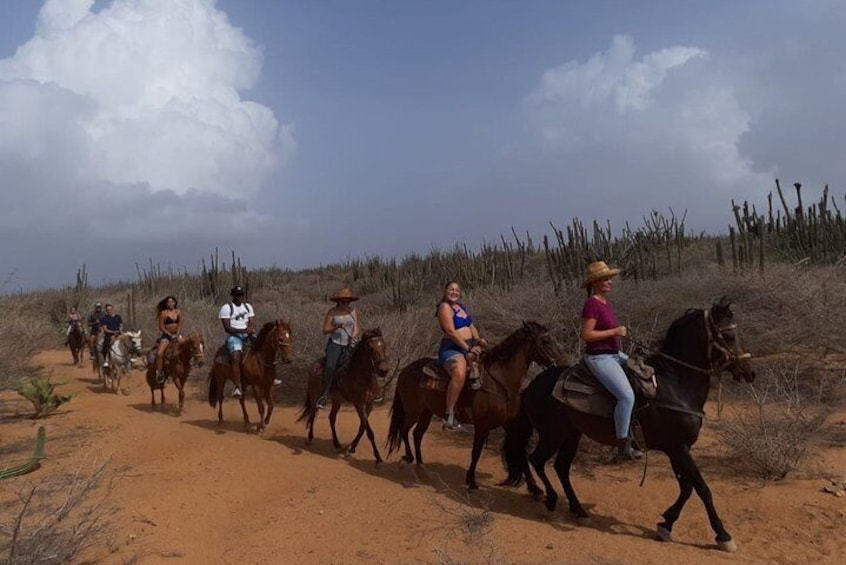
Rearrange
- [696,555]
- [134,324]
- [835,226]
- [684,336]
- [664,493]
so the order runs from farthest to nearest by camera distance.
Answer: [134,324] < [835,226] < [664,493] < [684,336] < [696,555]

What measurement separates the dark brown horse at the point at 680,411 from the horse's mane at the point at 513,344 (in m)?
0.84

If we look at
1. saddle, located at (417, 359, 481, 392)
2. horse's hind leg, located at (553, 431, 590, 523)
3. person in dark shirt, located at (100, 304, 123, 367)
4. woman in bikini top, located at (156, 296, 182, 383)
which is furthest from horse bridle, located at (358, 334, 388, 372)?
person in dark shirt, located at (100, 304, 123, 367)

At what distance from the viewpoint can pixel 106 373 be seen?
569 inches

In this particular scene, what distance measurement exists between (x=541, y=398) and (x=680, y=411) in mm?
1381

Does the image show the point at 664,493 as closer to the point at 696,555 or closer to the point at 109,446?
the point at 696,555

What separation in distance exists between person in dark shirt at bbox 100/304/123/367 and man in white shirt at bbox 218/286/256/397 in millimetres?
5650

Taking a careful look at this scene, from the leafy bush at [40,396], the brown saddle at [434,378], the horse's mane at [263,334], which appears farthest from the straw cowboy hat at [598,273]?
the leafy bush at [40,396]

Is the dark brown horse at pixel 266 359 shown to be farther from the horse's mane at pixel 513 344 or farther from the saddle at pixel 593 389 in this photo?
the saddle at pixel 593 389

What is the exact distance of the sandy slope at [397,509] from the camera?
520 cm

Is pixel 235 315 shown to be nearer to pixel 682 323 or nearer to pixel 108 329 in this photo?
pixel 108 329

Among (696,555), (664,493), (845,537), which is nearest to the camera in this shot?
(696,555)

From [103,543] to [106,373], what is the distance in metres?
10.3

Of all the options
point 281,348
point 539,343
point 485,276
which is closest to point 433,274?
point 485,276

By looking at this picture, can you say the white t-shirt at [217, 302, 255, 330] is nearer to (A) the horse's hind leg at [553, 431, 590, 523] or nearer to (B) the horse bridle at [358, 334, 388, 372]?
(B) the horse bridle at [358, 334, 388, 372]
